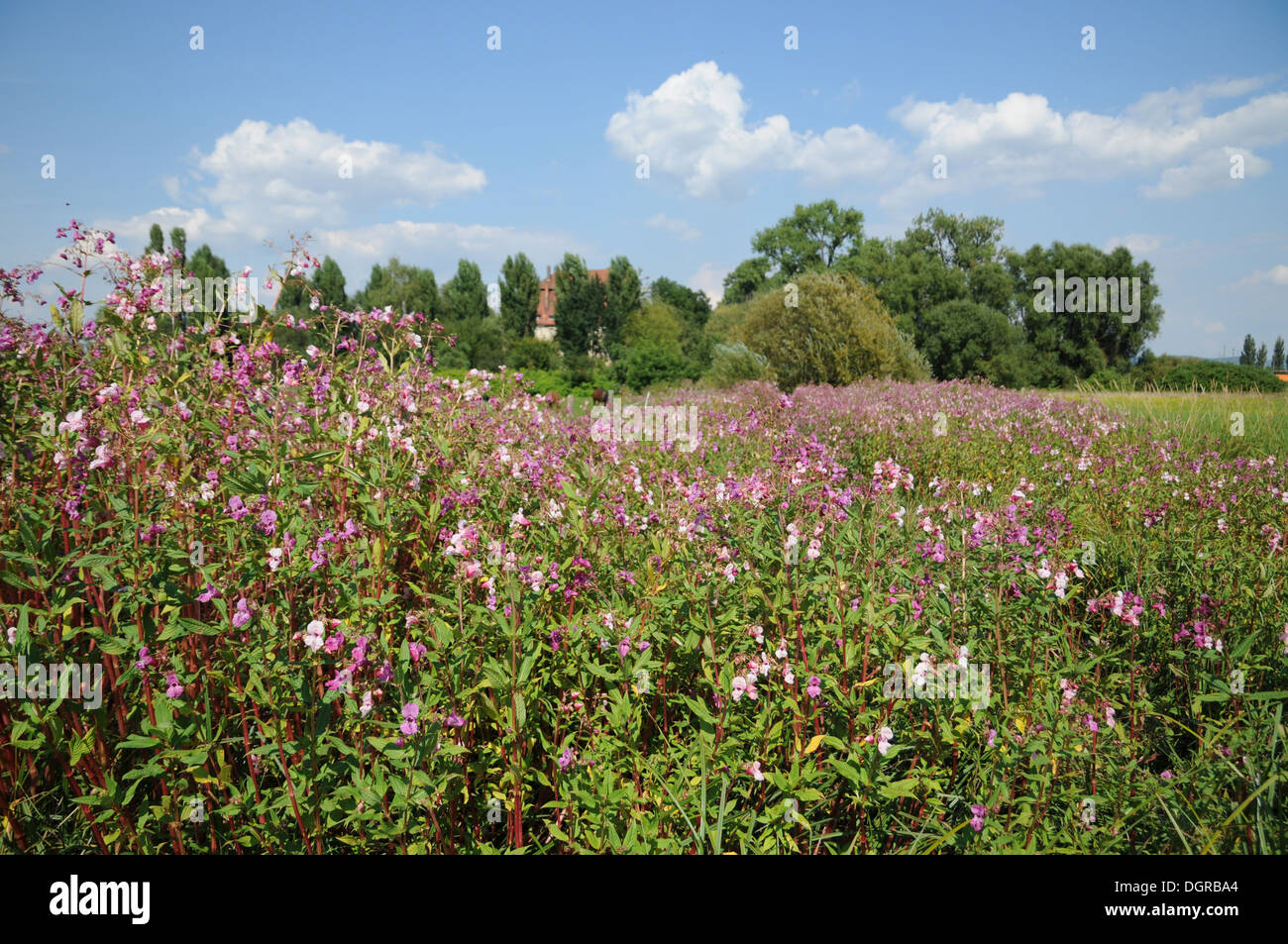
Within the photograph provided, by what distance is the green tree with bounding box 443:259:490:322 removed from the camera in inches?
1981

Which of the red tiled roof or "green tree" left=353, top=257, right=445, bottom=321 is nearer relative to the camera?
"green tree" left=353, top=257, right=445, bottom=321

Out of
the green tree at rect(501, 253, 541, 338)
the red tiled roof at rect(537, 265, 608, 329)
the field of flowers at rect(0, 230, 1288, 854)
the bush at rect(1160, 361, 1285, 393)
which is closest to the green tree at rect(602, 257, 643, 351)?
the green tree at rect(501, 253, 541, 338)

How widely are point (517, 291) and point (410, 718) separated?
53.7 meters

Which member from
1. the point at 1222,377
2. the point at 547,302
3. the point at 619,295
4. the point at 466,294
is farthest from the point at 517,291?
the point at 1222,377

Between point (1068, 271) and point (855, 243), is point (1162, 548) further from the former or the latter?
point (855, 243)

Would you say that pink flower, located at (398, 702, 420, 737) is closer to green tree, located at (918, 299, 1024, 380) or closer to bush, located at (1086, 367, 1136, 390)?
bush, located at (1086, 367, 1136, 390)

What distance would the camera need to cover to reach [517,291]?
52.4 metres

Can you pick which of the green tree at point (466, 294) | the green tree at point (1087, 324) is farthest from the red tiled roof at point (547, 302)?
the green tree at point (1087, 324)

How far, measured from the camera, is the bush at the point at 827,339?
19594 mm

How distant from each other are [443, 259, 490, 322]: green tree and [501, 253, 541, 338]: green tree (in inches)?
77.0

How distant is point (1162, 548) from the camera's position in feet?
12.5
